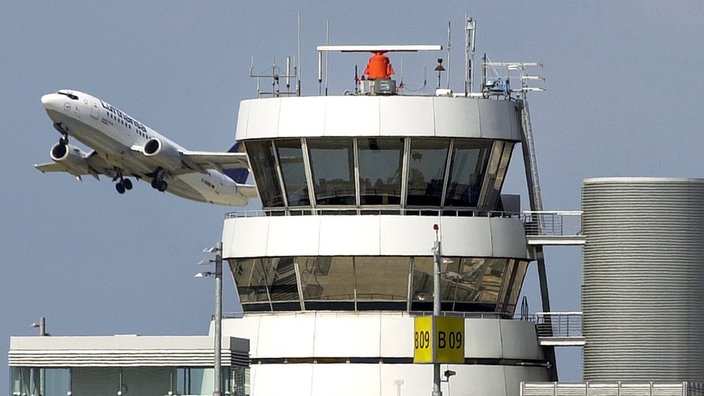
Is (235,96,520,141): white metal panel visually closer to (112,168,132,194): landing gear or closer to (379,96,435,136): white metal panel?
(379,96,435,136): white metal panel

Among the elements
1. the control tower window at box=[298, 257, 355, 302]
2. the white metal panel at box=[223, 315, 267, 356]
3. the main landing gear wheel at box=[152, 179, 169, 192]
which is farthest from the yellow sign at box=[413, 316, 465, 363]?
the main landing gear wheel at box=[152, 179, 169, 192]

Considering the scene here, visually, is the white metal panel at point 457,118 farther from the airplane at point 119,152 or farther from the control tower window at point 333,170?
the airplane at point 119,152

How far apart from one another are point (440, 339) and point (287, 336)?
368 inches

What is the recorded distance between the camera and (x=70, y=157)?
122m

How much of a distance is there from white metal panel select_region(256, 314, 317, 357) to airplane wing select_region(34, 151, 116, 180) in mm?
60730

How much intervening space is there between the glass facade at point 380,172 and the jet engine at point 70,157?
5902cm

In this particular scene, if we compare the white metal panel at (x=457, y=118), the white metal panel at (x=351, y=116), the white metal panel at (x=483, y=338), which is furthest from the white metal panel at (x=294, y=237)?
the white metal panel at (x=483, y=338)

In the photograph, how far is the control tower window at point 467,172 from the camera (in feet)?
208

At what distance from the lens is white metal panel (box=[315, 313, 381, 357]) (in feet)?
205

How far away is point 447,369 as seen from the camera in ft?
205

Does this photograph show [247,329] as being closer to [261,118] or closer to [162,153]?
[261,118]

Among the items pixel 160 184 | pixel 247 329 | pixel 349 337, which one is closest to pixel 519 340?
pixel 349 337

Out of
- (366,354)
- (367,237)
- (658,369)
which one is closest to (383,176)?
Answer: (367,237)

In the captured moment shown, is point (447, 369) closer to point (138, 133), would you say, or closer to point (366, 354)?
point (366, 354)
